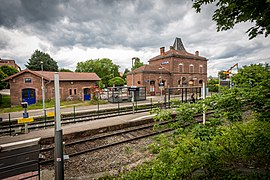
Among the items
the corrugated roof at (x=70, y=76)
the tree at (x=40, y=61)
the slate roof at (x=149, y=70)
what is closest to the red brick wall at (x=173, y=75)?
the slate roof at (x=149, y=70)

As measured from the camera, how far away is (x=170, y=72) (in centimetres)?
3366

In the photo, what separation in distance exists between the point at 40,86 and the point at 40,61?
29.5m

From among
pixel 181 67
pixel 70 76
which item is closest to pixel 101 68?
pixel 70 76

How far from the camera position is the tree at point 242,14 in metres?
3.53

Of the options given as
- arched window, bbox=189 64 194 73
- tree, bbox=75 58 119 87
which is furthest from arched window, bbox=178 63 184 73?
tree, bbox=75 58 119 87

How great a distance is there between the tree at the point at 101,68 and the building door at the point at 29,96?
3414 centimetres

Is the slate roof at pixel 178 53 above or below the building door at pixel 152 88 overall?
above

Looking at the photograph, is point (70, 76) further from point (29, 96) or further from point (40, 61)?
point (40, 61)

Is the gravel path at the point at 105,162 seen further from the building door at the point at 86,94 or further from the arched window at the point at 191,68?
the arched window at the point at 191,68

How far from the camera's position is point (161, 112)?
3.66m

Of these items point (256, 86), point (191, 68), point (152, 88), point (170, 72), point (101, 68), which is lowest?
point (152, 88)

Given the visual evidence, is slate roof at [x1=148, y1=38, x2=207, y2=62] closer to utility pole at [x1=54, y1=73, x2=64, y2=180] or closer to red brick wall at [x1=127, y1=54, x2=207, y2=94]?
red brick wall at [x1=127, y1=54, x2=207, y2=94]

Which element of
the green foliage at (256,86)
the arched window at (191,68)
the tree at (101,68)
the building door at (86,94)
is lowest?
the building door at (86,94)

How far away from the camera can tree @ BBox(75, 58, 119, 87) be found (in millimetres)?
56938
